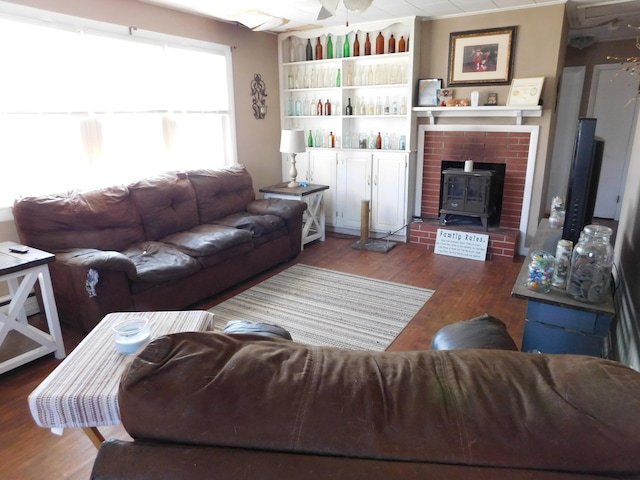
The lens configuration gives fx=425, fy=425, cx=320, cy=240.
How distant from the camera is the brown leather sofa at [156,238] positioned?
2752 millimetres

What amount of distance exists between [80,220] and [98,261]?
64 cm

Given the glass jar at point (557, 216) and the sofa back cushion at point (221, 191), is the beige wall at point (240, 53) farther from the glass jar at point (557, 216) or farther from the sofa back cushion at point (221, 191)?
the glass jar at point (557, 216)

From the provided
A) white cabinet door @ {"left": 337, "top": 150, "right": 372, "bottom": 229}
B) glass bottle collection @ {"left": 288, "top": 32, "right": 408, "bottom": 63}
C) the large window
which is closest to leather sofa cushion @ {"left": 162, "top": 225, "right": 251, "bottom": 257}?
the large window

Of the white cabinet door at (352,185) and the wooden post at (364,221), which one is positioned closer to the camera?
the wooden post at (364,221)

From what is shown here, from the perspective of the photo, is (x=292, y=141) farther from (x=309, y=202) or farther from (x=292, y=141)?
(x=309, y=202)

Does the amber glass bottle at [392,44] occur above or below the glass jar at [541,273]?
above

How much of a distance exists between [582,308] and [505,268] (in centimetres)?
260

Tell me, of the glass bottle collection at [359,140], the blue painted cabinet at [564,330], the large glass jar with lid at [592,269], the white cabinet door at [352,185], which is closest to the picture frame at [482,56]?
the glass bottle collection at [359,140]

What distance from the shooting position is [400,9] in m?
4.12

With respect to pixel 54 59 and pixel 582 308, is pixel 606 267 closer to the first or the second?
pixel 582 308

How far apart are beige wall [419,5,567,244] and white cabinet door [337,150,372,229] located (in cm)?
106

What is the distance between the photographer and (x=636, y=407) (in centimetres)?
64

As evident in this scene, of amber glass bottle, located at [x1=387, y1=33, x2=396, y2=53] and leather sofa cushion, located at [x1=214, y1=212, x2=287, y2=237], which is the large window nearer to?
leather sofa cushion, located at [x1=214, y1=212, x2=287, y2=237]

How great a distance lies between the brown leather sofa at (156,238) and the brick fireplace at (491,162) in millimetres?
1560
